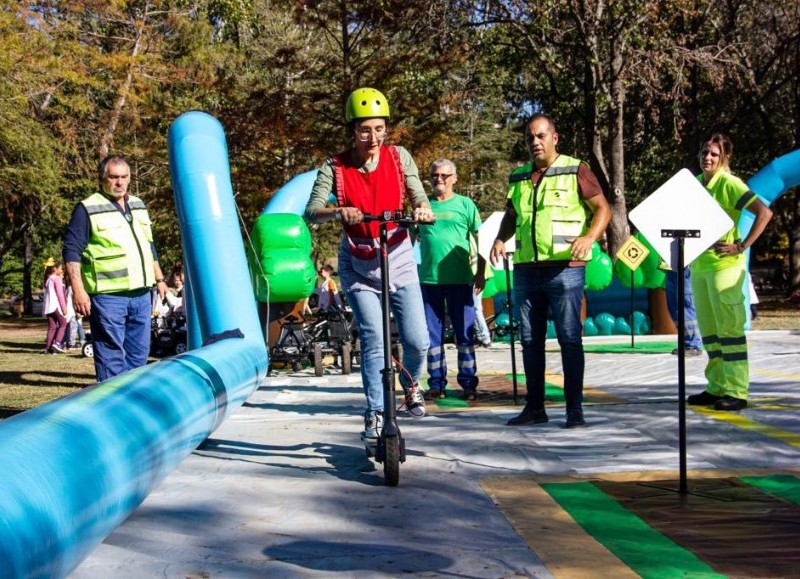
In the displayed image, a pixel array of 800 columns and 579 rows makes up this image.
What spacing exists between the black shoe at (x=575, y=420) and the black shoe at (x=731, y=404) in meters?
1.19

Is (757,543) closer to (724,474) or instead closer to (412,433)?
(724,474)

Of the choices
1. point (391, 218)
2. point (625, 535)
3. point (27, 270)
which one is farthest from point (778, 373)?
point (27, 270)

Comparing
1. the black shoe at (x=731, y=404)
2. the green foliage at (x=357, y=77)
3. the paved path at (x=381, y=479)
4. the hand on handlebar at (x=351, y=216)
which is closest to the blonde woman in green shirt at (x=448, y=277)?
the paved path at (x=381, y=479)

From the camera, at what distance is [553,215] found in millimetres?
7613

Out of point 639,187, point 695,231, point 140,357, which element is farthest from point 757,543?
point 639,187

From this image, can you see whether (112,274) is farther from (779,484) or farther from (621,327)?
(621,327)

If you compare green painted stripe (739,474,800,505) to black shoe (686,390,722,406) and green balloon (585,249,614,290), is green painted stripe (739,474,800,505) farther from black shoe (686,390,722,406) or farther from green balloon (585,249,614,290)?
green balloon (585,249,614,290)

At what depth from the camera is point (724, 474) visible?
5789mm

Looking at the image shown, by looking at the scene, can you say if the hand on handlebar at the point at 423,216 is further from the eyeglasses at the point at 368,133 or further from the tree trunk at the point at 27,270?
the tree trunk at the point at 27,270

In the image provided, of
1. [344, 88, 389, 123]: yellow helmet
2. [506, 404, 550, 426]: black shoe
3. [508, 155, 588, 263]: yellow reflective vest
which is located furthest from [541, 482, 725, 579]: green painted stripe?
[344, 88, 389, 123]: yellow helmet

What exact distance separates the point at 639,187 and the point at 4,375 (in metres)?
28.0

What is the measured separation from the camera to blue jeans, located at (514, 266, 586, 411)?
759 centimetres

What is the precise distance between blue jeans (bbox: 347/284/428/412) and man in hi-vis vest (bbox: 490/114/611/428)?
36.2 inches

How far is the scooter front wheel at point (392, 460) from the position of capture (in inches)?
221
